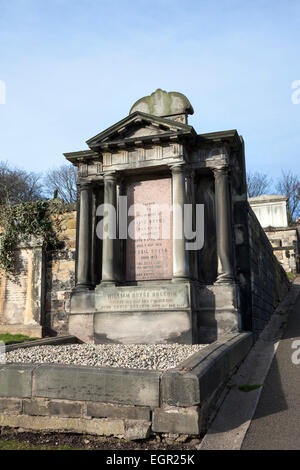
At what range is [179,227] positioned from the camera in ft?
27.9

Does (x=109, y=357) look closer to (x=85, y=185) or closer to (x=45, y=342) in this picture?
(x=45, y=342)

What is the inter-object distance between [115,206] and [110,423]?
5746mm

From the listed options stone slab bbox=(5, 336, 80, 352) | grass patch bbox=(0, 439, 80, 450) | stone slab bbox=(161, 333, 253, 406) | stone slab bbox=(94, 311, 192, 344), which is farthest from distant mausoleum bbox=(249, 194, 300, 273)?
grass patch bbox=(0, 439, 80, 450)

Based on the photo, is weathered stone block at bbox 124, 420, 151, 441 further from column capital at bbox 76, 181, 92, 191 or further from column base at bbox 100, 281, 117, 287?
column capital at bbox 76, 181, 92, 191

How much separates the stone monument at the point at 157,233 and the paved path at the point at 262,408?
1.40m

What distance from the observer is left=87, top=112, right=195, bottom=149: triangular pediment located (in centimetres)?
877

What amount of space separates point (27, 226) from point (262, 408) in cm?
884

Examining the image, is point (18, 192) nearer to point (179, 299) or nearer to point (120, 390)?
point (179, 299)

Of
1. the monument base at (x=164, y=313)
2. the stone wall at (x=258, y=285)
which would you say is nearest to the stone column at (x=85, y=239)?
the monument base at (x=164, y=313)

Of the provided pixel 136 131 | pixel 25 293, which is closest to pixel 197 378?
pixel 136 131

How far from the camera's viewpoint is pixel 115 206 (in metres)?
9.36

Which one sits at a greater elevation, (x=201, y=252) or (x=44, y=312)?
(x=201, y=252)
